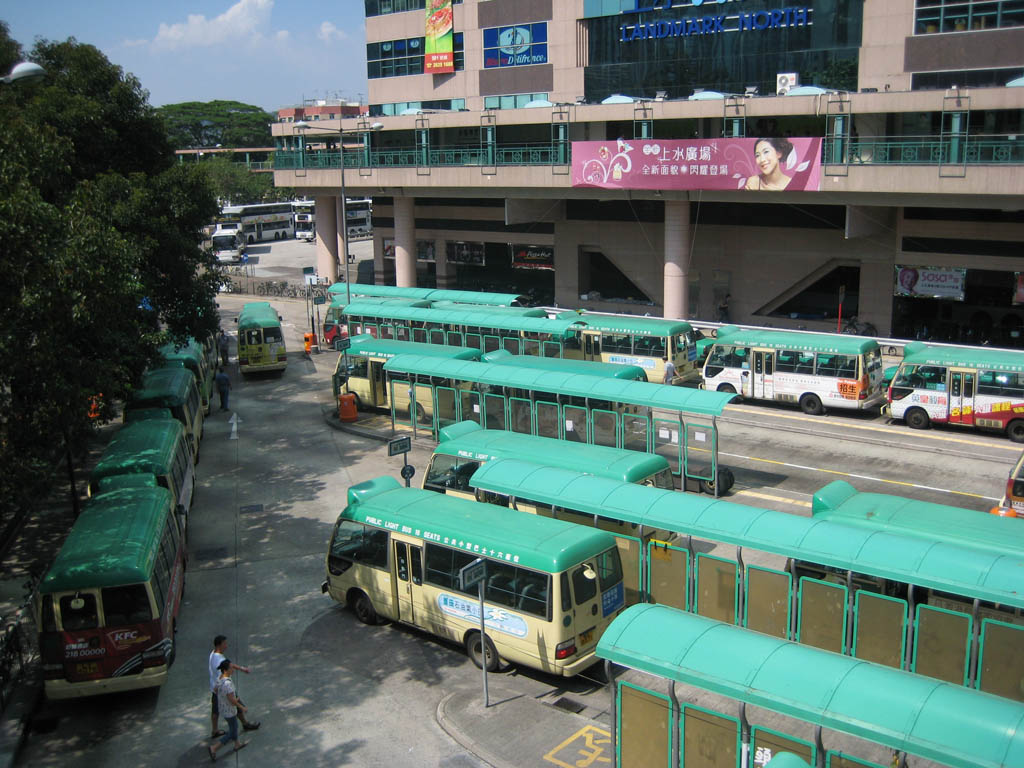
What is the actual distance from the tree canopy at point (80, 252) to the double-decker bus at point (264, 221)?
63.1m

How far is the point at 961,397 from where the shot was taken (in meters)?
24.0

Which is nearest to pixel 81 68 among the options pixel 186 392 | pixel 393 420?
pixel 186 392

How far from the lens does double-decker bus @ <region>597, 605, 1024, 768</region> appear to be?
25.2 ft

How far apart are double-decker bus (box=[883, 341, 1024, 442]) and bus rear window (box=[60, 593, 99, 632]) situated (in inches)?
823

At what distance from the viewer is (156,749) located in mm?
12016

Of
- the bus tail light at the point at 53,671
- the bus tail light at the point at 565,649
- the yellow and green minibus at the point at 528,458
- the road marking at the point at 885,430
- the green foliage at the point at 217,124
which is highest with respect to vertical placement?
the green foliage at the point at 217,124

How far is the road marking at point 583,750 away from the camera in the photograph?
10938 mm

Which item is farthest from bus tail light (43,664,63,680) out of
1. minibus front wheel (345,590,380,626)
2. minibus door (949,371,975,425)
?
minibus door (949,371,975,425)

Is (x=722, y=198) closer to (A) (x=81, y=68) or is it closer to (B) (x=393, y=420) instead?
(B) (x=393, y=420)

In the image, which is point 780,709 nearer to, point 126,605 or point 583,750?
point 583,750

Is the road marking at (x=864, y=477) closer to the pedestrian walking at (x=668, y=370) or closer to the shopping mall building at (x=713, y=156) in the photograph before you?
the pedestrian walking at (x=668, y=370)

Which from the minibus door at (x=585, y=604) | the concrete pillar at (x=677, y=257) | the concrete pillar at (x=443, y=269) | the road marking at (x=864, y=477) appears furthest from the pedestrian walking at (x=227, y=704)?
the concrete pillar at (x=443, y=269)

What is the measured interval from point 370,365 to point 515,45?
25.8 metres

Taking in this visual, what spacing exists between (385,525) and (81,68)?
18258 mm
